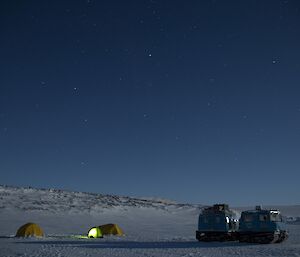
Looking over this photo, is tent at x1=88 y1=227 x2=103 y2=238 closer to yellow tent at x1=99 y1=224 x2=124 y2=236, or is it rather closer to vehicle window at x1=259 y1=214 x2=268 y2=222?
yellow tent at x1=99 y1=224 x2=124 y2=236

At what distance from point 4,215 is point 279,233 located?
44637mm

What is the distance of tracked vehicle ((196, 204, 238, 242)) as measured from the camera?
28.4m

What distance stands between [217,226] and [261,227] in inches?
115

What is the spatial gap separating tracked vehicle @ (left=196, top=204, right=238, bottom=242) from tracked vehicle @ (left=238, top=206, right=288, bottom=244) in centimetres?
116

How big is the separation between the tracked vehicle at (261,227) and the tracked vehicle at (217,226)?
1.16m

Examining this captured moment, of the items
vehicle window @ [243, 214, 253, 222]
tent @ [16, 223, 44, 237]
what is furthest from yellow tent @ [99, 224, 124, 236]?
vehicle window @ [243, 214, 253, 222]

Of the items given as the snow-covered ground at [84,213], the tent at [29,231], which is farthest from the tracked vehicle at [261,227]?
the snow-covered ground at [84,213]

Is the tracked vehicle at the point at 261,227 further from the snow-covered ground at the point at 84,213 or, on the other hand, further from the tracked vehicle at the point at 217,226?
the snow-covered ground at the point at 84,213

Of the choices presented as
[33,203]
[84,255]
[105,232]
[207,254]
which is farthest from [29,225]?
[33,203]

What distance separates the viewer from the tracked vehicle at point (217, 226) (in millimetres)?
28422

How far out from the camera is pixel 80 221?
6019 cm

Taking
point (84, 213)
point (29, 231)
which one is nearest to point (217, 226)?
point (29, 231)

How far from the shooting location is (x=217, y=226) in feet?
93.4

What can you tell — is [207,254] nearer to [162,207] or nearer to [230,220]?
[230,220]
